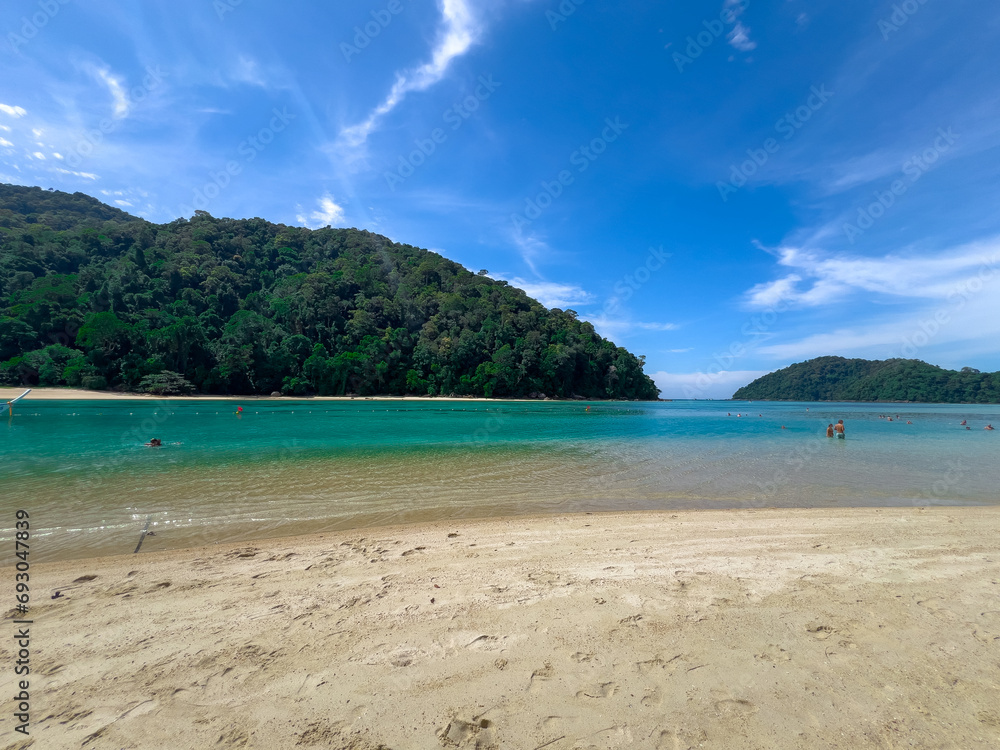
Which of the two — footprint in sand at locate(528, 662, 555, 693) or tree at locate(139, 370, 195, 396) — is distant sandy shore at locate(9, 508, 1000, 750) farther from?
tree at locate(139, 370, 195, 396)

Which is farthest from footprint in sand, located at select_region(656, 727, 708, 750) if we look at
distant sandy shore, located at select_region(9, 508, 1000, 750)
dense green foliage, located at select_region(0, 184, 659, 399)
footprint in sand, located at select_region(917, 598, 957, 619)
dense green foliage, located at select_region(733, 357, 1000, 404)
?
dense green foliage, located at select_region(733, 357, 1000, 404)

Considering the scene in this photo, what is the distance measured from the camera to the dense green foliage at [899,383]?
130 m

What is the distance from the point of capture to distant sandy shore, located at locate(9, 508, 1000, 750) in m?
2.42

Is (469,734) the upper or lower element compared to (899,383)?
lower

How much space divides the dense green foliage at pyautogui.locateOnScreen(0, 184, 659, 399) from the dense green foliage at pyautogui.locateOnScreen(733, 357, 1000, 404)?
8887 centimetres

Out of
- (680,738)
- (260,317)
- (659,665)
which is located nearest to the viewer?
(680,738)

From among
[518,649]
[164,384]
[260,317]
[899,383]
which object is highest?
[260,317]

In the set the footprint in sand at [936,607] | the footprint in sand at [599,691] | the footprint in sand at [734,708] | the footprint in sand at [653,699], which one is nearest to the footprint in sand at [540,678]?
the footprint in sand at [599,691]

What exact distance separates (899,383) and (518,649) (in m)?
190

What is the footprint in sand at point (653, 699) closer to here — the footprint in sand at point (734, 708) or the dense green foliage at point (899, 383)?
the footprint in sand at point (734, 708)

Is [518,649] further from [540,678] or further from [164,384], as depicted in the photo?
[164,384]

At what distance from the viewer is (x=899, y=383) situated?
136 metres

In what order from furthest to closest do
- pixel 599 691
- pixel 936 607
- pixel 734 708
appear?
pixel 936 607 → pixel 599 691 → pixel 734 708

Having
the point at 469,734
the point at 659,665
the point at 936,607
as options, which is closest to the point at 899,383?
the point at 936,607
